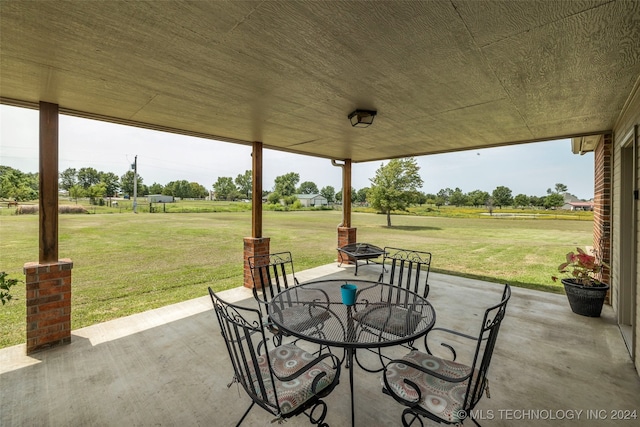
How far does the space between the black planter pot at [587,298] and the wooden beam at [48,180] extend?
6.37 m

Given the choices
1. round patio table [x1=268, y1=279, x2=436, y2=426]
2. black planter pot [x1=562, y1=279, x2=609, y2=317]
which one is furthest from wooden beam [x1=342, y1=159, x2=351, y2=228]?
black planter pot [x1=562, y1=279, x2=609, y2=317]

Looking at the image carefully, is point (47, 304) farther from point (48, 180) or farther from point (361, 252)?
point (361, 252)

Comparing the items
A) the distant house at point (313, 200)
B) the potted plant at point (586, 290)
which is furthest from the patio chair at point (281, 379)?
the distant house at point (313, 200)

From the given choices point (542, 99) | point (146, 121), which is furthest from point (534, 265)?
point (146, 121)

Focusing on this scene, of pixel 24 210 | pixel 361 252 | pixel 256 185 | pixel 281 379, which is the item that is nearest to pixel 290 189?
pixel 24 210

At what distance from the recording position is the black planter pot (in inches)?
140

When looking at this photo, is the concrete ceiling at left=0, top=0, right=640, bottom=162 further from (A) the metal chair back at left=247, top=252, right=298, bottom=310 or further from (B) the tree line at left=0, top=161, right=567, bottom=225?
(A) the metal chair back at left=247, top=252, right=298, bottom=310

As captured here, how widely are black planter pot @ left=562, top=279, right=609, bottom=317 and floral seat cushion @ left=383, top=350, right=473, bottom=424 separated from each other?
311 cm

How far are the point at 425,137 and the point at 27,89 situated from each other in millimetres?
4699

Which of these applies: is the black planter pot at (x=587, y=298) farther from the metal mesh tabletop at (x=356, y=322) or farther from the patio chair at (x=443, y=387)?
the patio chair at (x=443, y=387)

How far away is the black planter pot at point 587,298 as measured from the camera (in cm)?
355

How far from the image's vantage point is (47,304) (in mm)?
2752

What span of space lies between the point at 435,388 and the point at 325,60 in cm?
229

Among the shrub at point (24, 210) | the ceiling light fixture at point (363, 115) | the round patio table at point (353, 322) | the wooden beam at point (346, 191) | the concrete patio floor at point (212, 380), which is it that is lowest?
the concrete patio floor at point (212, 380)
